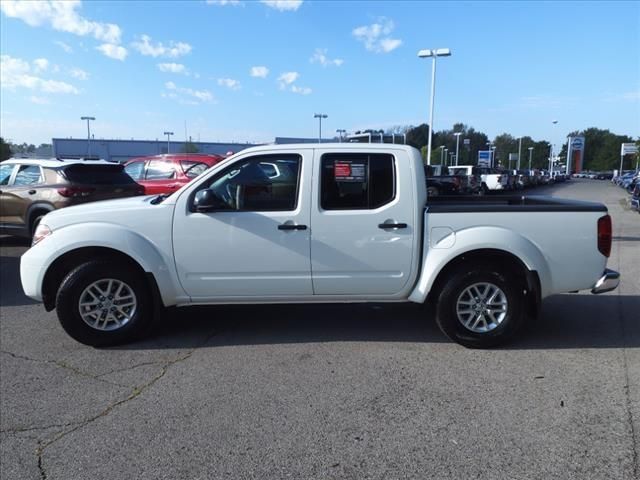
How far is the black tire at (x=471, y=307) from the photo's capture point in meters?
4.68

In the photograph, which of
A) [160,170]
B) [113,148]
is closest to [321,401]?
[160,170]

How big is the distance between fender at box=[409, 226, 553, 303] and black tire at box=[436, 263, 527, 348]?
17 cm

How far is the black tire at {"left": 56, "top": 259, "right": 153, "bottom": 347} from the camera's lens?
4.75 m

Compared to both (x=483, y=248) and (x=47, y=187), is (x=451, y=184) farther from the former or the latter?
(x=483, y=248)

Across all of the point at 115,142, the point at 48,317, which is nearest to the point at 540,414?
the point at 48,317

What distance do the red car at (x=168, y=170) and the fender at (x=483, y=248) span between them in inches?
331

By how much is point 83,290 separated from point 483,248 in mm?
3722

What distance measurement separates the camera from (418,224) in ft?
15.4

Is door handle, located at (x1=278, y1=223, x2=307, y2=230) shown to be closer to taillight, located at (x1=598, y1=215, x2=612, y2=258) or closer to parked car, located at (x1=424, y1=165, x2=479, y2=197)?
taillight, located at (x1=598, y1=215, x2=612, y2=258)

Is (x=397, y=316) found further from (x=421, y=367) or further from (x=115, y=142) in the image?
(x=115, y=142)

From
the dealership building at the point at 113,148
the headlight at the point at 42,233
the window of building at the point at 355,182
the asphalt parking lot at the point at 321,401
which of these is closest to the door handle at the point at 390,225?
the window of building at the point at 355,182

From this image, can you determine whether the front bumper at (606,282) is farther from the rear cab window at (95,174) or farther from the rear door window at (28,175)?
the rear door window at (28,175)

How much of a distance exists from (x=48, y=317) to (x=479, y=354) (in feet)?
15.6

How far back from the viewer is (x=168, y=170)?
12.4 m
